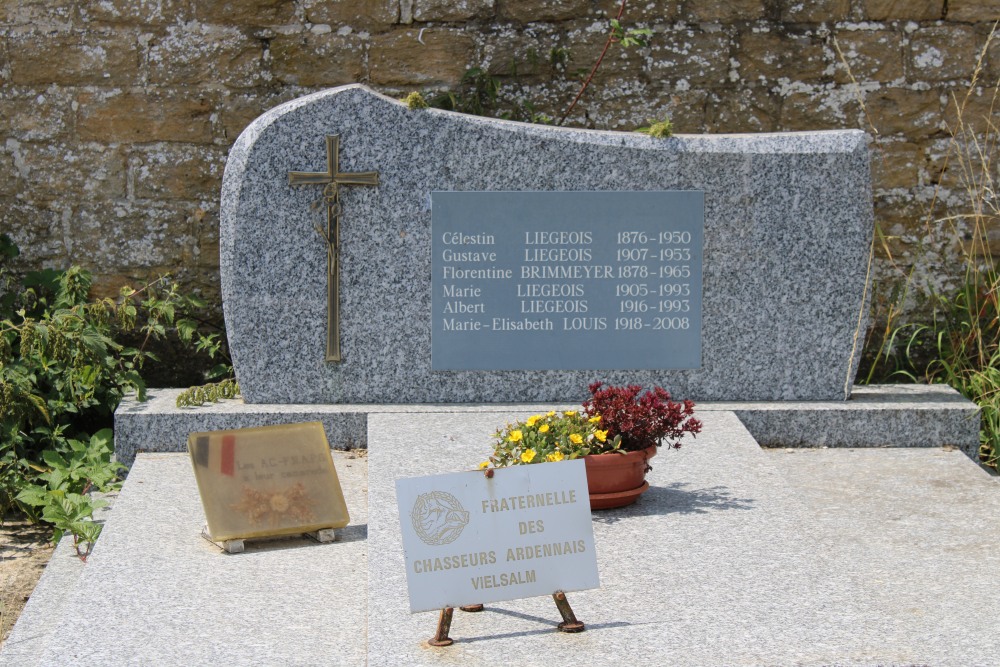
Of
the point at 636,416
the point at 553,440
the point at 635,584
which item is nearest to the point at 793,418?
the point at 636,416

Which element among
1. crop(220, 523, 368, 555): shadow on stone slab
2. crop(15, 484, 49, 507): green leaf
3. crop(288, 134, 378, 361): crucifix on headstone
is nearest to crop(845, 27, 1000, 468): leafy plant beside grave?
crop(288, 134, 378, 361): crucifix on headstone

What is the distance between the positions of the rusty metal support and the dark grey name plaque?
1.87 m

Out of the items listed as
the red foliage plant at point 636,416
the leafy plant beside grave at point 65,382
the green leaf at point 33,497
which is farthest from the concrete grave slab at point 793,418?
the red foliage plant at point 636,416

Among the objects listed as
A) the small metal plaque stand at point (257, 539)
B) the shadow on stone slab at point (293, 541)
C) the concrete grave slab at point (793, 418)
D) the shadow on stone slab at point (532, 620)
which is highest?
the concrete grave slab at point (793, 418)

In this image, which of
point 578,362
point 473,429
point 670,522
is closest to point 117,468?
point 473,429

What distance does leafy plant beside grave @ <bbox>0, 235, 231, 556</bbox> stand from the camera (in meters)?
3.85

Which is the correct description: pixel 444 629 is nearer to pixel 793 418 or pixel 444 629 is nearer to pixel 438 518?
pixel 438 518

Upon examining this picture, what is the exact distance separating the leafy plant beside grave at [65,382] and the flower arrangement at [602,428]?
1.30m

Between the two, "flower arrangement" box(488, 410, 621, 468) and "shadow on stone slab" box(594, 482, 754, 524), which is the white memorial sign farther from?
"shadow on stone slab" box(594, 482, 754, 524)

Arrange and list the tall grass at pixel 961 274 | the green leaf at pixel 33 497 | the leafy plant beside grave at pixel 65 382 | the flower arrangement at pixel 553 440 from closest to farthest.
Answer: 1. the flower arrangement at pixel 553 440
2. the green leaf at pixel 33 497
3. the leafy plant beside grave at pixel 65 382
4. the tall grass at pixel 961 274

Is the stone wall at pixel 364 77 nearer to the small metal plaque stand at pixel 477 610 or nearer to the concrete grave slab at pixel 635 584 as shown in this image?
the concrete grave slab at pixel 635 584

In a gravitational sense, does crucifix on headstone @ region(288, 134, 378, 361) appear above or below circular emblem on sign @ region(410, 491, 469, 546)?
above

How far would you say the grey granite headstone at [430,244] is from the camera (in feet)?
13.8

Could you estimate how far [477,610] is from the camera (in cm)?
261
